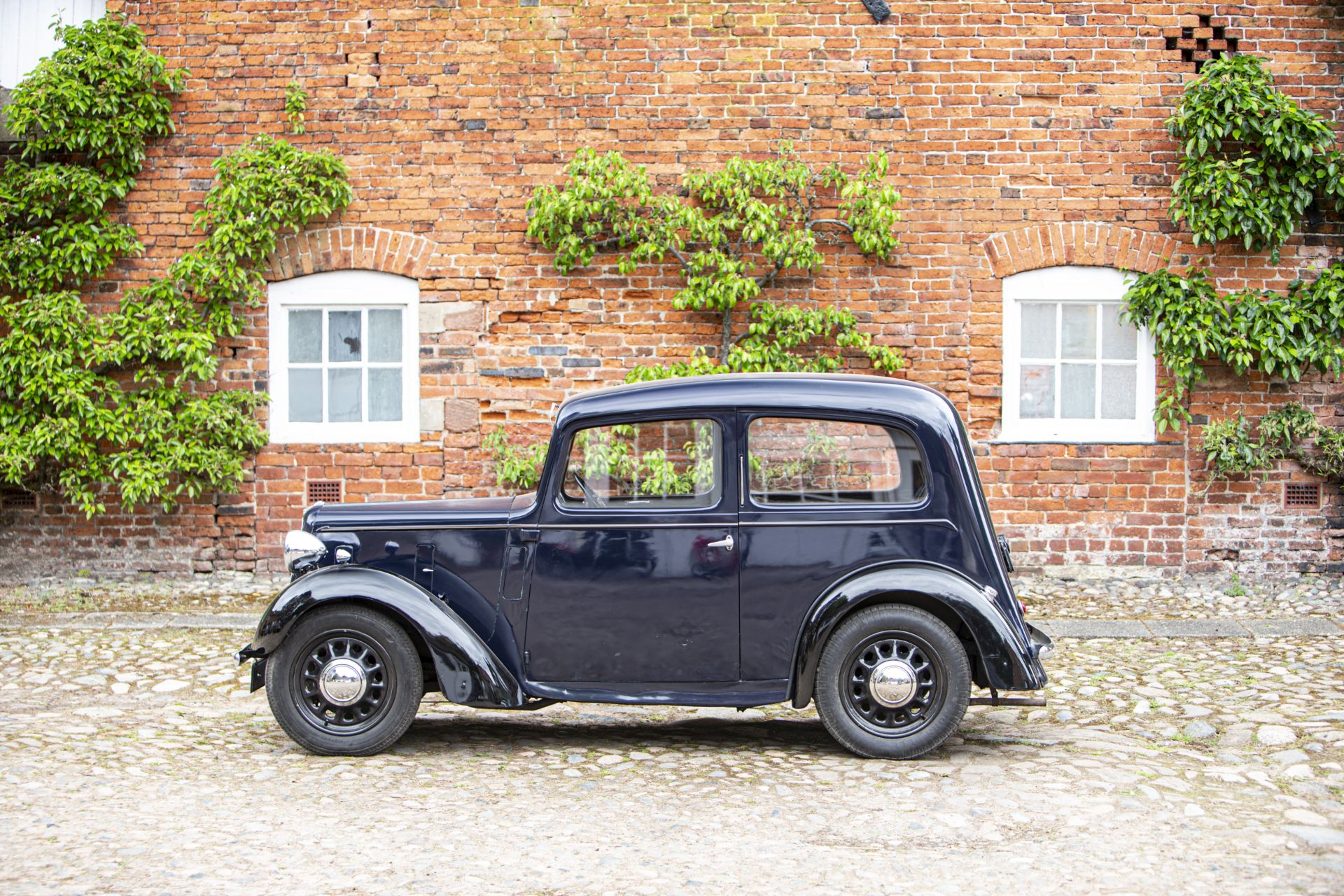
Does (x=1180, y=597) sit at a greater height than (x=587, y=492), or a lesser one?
lesser

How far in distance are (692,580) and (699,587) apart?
44mm

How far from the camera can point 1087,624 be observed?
7.61m

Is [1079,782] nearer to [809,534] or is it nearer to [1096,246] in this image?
[809,534]

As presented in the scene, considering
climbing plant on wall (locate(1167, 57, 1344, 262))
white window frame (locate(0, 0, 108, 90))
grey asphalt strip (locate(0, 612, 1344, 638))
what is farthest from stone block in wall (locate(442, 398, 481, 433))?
climbing plant on wall (locate(1167, 57, 1344, 262))

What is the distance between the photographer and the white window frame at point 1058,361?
8.89 meters

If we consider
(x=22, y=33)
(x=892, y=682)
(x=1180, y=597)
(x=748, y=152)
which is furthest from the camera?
(x=22, y=33)

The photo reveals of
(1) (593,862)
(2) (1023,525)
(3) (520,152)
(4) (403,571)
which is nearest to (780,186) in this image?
(3) (520,152)

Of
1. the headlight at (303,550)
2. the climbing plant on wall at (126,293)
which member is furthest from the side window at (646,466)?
the climbing plant on wall at (126,293)

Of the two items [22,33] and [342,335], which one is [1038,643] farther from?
[22,33]

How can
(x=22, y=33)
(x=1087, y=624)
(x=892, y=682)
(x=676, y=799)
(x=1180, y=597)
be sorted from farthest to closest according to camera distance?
(x=22, y=33)
(x=1180, y=597)
(x=1087, y=624)
(x=892, y=682)
(x=676, y=799)

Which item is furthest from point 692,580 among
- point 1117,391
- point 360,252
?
point 1117,391

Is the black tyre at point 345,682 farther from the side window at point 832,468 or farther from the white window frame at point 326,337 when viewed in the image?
the white window frame at point 326,337

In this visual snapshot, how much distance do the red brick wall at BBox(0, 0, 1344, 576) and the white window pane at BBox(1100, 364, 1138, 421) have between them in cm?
32

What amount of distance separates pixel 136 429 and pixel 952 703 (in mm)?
6612
